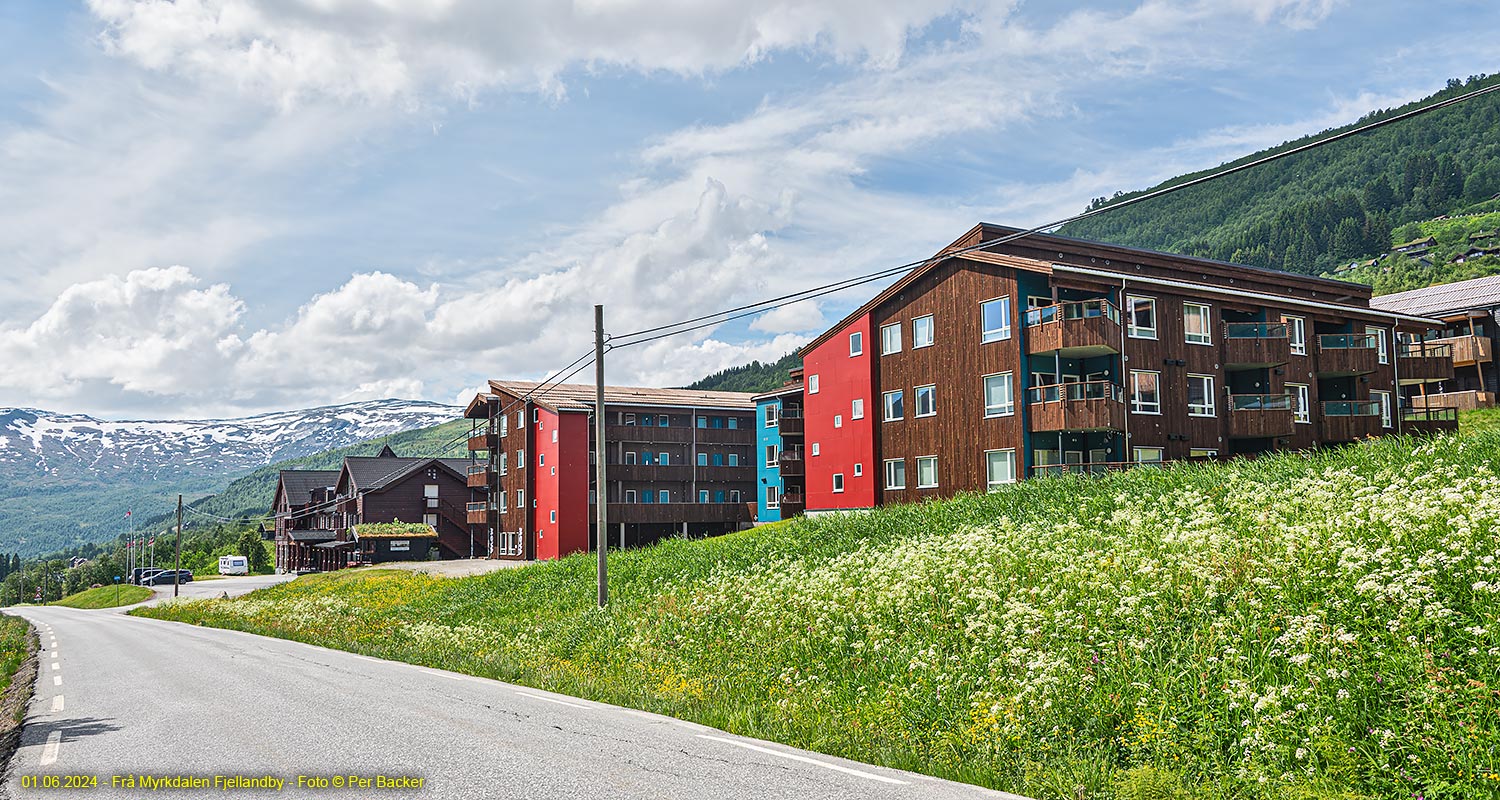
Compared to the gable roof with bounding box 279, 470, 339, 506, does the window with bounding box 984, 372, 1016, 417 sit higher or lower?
higher

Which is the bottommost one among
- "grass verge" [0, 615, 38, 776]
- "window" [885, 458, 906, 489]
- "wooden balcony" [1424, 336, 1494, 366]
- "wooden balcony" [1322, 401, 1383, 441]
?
"grass verge" [0, 615, 38, 776]

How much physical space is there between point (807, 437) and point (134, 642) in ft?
102

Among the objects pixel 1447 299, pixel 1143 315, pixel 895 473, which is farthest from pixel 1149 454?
pixel 1447 299

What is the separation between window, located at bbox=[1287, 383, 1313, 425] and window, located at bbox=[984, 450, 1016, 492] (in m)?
14.1

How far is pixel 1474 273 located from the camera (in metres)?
116

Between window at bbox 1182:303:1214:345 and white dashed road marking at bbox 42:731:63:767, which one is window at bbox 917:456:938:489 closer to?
window at bbox 1182:303:1214:345

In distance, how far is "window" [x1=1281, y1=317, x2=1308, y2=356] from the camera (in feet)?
142

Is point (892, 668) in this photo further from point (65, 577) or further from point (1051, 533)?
point (65, 577)

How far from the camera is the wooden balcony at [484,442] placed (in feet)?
236

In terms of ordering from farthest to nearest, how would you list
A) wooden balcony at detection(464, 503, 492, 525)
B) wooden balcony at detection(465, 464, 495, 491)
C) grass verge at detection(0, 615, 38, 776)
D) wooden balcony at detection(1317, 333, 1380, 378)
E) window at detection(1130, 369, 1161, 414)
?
wooden balcony at detection(465, 464, 495, 491), wooden balcony at detection(464, 503, 492, 525), wooden balcony at detection(1317, 333, 1380, 378), window at detection(1130, 369, 1161, 414), grass verge at detection(0, 615, 38, 776)

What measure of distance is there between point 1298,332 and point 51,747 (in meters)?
46.2

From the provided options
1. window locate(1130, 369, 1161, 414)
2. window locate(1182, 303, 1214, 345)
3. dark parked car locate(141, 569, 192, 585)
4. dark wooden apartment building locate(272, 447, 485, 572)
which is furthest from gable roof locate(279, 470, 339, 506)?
window locate(1182, 303, 1214, 345)

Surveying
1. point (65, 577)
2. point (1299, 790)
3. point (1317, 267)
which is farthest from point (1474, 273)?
point (65, 577)

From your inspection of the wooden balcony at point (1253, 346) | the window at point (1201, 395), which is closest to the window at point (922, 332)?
the window at point (1201, 395)
